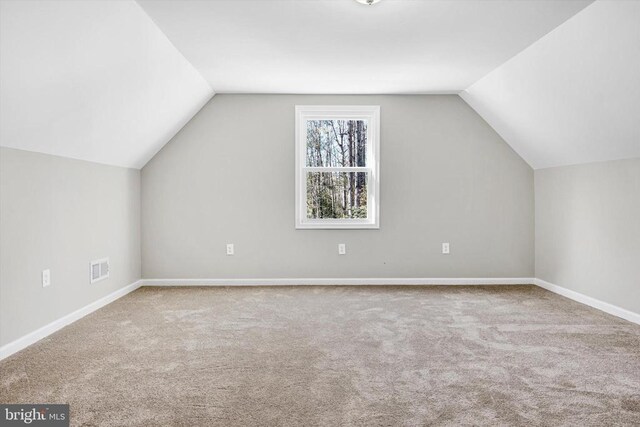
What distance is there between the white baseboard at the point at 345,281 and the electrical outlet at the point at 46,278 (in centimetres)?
169

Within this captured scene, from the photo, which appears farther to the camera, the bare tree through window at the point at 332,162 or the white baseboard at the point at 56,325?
the bare tree through window at the point at 332,162

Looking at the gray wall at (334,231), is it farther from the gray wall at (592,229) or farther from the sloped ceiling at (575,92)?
the sloped ceiling at (575,92)

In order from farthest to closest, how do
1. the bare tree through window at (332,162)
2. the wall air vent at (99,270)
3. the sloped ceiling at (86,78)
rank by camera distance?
the bare tree through window at (332,162) < the wall air vent at (99,270) < the sloped ceiling at (86,78)

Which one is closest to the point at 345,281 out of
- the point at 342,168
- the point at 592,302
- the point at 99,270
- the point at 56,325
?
the point at 342,168

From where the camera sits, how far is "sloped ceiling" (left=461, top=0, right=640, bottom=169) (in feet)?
8.41

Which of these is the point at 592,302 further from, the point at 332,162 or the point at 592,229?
the point at 332,162

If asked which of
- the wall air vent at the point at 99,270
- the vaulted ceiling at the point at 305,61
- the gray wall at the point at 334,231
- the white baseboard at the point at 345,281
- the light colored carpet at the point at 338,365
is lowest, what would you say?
the light colored carpet at the point at 338,365

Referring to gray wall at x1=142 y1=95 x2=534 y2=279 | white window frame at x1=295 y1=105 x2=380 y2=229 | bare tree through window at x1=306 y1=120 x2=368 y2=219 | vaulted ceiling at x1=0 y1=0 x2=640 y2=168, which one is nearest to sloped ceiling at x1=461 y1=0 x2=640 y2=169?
vaulted ceiling at x1=0 y1=0 x2=640 y2=168

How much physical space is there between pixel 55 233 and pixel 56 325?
0.71 meters

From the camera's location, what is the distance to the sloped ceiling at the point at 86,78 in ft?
7.12

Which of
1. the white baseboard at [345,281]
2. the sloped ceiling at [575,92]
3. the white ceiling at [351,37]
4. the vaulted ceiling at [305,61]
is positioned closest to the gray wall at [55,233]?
the vaulted ceiling at [305,61]

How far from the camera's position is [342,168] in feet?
16.2

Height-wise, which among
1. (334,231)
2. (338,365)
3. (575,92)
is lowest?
(338,365)

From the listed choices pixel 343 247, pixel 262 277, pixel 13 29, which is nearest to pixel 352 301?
pixel 343 247
